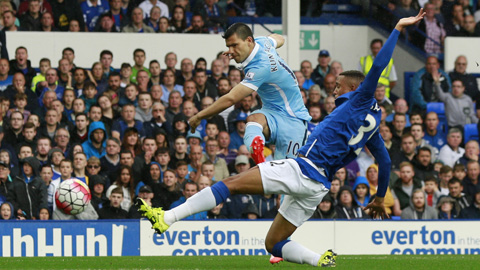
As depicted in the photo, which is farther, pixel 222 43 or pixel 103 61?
pixel 222 43

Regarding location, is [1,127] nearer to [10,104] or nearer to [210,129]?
[10,104]

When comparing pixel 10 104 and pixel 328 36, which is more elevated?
pixel 328 36

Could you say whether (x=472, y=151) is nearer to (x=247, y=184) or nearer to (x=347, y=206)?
(x=347, y=206)

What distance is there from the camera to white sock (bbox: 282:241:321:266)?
8609mm

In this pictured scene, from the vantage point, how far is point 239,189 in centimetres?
825

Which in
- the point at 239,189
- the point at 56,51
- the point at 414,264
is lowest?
the point at 414,264

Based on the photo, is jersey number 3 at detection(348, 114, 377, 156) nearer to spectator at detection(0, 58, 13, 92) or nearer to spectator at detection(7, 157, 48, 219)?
spectator at detection(7, 157, 48, 219)

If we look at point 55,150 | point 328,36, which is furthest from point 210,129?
point 328,36

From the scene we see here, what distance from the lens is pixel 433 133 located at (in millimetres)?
17734

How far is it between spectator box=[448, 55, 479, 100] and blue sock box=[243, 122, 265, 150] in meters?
9.33

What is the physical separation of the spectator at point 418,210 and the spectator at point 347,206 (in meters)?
0.78

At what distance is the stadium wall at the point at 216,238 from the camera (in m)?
13.6

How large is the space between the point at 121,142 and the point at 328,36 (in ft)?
24.1

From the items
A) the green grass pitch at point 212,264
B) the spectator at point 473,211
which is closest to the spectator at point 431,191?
the spectator at point 473,211
